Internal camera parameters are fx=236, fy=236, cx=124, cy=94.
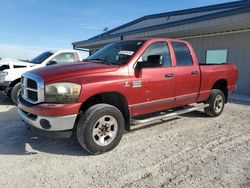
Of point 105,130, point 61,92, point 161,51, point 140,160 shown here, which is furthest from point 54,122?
point 161,51

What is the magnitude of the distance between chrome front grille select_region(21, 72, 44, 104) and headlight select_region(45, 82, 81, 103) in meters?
0.12

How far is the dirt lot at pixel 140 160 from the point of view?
310 centimetres

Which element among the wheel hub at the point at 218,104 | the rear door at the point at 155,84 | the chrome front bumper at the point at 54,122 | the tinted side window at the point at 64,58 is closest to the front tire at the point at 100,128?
the chrome front bumper at the point at 54,122

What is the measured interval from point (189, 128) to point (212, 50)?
8560 millimetres

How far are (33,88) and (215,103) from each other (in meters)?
4.59

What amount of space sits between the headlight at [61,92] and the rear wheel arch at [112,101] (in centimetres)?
38

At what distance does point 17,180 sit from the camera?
3.08 m

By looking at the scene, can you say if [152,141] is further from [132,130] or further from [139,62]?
[139,62]

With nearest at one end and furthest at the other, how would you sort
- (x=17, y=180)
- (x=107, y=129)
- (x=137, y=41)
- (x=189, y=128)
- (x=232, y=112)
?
1. (x=17, y=180)
2. (x=107, y=129)
3. (x=137, y=41)
4. (x=189, y=128)
5. (x=232, y=112)

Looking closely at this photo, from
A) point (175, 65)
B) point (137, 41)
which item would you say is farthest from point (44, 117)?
point (175, 65)

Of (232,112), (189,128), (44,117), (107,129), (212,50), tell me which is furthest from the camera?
(212,50)

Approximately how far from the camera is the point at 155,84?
178 inches

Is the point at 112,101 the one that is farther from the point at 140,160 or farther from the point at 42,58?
the point at 42,58

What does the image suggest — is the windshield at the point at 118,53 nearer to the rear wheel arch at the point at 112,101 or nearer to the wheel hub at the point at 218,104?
the rear wheel arch at the point at 112,101
